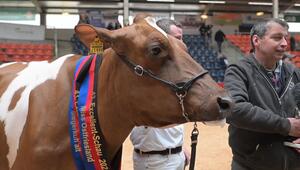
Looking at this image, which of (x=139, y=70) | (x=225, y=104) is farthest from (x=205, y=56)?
(x=225, y=104)

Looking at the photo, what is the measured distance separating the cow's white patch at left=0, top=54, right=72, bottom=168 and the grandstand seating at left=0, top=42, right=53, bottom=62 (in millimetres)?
15948

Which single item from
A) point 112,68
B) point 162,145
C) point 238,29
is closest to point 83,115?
point 112,68

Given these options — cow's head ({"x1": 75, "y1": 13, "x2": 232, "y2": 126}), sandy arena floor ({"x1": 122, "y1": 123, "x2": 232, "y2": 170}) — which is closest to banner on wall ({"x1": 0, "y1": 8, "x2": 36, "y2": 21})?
sandy arena floor ({"x1": 122, "y1": 123, "x2": 232, "y2": 170})

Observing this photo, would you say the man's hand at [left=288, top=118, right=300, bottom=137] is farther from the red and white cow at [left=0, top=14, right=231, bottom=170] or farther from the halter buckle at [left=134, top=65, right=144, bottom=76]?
the halter buckle at [left=134, top=65, right=144, bottom=76]

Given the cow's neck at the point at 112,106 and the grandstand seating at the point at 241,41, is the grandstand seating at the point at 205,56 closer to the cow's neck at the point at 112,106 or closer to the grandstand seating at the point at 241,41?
the grandstand seating at the point at 241,41

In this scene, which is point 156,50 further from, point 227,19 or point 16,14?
point 227,19

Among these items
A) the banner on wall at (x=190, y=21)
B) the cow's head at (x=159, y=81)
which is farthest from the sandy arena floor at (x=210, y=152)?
the banner on wall at (x=190, y=21)

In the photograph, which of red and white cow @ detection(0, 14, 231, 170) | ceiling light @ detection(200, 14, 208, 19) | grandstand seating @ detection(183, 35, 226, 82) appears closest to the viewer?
red and white cow @ detection(0, 14, 231, 170)

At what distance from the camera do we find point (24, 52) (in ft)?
59.7

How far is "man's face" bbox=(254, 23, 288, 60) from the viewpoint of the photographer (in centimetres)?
259

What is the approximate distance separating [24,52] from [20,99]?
1681 centimetres

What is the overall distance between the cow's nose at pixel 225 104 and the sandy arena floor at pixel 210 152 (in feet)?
13.9

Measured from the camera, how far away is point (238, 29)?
23.8m

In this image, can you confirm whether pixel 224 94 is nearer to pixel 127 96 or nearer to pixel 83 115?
pixel 127 96
